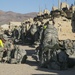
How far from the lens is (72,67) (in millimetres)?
12844

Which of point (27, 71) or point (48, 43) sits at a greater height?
point (48, 43)

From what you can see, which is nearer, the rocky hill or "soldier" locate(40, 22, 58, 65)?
"soldier" locate(40, 22, 58, 65)

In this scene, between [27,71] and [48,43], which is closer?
[27,71]

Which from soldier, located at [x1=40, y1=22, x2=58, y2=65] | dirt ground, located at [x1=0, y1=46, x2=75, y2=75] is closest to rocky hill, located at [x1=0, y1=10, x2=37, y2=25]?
soldier, located at [x1=40, y1=22, x2=58, y2=65]

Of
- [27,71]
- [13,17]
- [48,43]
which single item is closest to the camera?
[27,71]

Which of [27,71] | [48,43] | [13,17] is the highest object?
[13,17]

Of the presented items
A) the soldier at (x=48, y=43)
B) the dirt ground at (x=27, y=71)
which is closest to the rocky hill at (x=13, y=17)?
the soldier at (x=48, y=43)

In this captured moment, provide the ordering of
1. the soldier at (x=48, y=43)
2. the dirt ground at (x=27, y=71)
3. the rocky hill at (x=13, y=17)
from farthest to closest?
the rocky hill at (x=13, y=17), the soldier at (x=48, y=43), the dirt ground at (x=27, y=71)

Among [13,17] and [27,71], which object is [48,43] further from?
[13,17]

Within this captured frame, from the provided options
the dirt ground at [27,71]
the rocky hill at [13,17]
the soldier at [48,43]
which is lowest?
the dirt ground at [27,71]

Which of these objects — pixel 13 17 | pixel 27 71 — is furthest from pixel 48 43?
pixel 13 17

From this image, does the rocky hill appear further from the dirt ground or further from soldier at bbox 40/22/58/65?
the dirt ground

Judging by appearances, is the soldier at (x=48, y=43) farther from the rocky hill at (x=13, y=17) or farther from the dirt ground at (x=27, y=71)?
the rocky hill at (x=13, y=17)

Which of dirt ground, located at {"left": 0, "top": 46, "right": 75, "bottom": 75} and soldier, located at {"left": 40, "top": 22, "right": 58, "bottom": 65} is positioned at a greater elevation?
soldier, located at {"left": 40, "top": 22, "right": 58, "bottom": 65}
